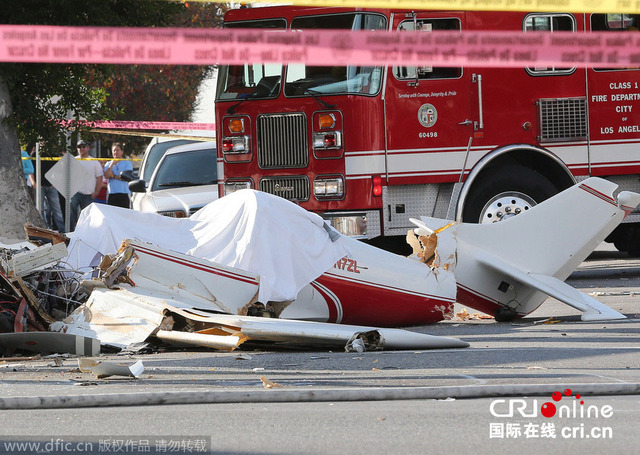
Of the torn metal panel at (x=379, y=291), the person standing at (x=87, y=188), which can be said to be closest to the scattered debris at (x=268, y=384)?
the torn metal panel at (x=379, y=291)

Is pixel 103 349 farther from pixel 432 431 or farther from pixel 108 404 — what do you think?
pixel 432 431

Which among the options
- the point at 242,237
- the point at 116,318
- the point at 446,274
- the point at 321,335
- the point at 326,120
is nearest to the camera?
the point at 321,335

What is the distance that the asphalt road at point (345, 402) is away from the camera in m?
5.07

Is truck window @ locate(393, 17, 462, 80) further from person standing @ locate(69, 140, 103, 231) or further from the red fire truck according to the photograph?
person standing @ locate(69, 140, 103, 231)

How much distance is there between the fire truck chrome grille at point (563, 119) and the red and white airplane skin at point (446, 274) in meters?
3.13

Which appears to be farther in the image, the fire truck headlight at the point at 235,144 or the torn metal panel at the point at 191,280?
the fire truck headlight at the point at 235,144

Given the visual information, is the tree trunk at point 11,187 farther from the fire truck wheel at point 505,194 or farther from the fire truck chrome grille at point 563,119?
the fire truck chrome grille at point 563,119

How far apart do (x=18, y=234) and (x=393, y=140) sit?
5090 millimetres

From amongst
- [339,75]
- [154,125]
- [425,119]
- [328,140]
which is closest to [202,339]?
[328,140]

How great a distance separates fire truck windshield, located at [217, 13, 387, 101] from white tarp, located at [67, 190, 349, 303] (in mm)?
3686

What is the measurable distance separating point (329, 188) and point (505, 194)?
2105 mm

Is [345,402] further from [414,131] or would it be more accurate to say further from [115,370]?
[414,131]

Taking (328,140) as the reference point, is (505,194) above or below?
below

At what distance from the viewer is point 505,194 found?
44.0 feet
